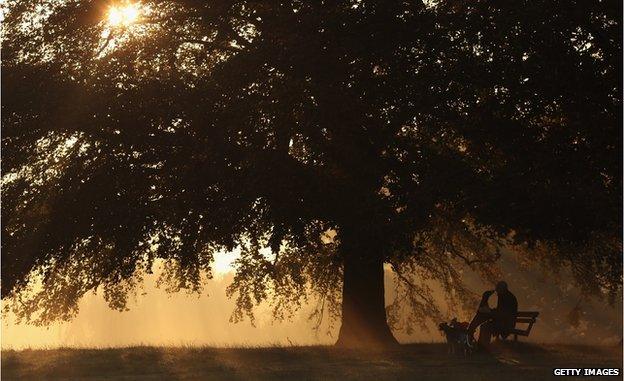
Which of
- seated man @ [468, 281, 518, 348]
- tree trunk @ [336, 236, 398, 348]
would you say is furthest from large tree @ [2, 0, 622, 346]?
tree trunk @ [336, 236, 398, 348]

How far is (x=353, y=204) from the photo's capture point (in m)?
19.9

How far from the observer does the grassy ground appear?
55.8ft

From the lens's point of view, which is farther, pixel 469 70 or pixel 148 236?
pixel 148 236

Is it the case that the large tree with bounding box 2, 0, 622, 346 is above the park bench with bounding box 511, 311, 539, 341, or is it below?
above

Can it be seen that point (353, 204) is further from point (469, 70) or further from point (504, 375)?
point (504, 375)

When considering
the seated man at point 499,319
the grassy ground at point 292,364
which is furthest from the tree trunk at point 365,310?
the seated man at point 499,319

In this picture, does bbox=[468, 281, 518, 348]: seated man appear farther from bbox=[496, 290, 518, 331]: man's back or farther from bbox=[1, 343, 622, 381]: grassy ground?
bbox=[1, 343, 622, 381]: grassy ground

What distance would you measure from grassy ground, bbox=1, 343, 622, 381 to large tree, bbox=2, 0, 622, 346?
7.44 ft

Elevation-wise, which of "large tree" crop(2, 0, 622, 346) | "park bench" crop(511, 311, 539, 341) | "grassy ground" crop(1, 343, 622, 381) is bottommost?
"grassy ground" crop(1, 343, 622, 381)

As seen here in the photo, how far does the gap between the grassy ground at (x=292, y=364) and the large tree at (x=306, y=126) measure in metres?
2.27

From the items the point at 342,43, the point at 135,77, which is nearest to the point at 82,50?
the point at 135,77

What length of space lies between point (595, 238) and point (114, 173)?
11.3 meters

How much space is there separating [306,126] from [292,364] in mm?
4967

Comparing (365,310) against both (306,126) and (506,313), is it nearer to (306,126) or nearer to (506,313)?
(506,313)
